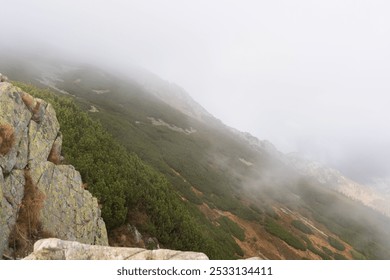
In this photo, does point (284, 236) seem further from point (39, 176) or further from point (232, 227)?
point (39, 176)

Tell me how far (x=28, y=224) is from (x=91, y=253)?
5626 mm

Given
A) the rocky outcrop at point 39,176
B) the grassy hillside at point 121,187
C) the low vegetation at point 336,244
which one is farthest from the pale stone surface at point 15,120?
the low vegetation at point 336,244

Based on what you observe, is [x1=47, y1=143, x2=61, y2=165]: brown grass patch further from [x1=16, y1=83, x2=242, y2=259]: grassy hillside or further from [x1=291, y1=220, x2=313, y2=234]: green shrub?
[x1=291, y1=220, x2=313, y2=234]: green shrub

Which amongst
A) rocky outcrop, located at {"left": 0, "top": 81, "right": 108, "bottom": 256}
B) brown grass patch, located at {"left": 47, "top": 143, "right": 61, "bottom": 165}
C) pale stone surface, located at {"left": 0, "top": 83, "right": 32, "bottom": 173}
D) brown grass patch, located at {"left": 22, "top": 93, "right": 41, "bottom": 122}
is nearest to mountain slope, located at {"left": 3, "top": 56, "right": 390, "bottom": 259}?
brown grass patch, located at {"left": 47, "top": 143, "right": 61, "bottom": 165}

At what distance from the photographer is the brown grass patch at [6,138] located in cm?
1353

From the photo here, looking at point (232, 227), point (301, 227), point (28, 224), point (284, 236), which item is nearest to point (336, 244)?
point (301, 227)

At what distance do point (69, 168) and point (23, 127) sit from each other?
3.19 m

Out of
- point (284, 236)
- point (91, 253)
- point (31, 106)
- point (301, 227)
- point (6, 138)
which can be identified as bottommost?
point (301, 227)

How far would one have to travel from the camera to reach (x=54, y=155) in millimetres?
17500

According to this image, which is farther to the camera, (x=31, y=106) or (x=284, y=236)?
(x=284, y=236)

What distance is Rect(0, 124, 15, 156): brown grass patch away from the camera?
1353 centimetres

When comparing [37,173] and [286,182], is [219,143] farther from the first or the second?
[37,173]

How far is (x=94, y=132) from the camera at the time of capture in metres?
25.3
